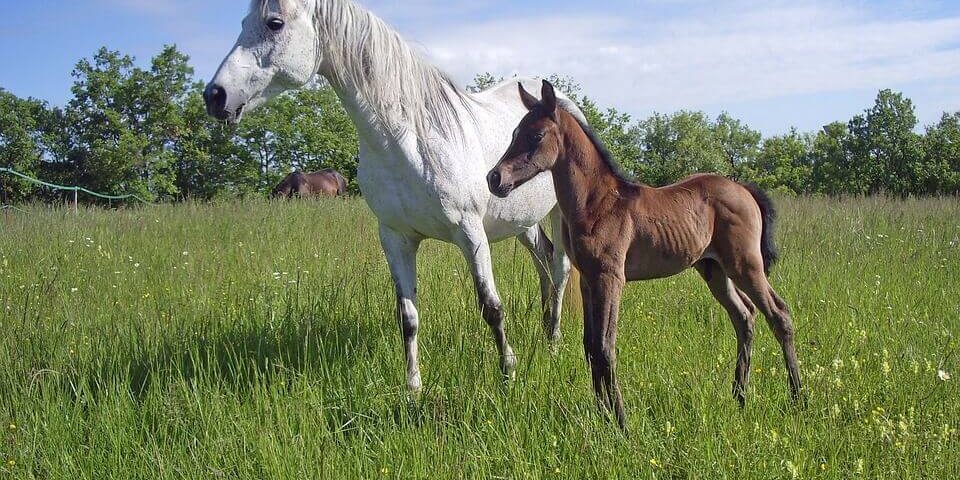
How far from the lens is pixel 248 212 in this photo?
10008 millimetres

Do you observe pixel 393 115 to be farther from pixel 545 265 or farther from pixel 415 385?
pixel 545 265

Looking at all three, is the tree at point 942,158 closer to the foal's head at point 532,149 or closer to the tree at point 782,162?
the tree at point 782,162

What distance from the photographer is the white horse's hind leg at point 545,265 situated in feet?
16.0

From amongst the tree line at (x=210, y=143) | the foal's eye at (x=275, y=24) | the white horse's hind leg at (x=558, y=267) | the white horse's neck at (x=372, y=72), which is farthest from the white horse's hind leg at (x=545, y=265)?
the tree line at (x=210, y=143)

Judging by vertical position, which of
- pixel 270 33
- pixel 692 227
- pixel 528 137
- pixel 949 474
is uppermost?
pixel 270 33

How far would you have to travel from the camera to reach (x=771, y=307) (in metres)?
3.15

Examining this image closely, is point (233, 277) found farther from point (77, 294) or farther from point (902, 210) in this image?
point (902, 210)

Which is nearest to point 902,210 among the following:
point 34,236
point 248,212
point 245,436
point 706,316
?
point 706,316

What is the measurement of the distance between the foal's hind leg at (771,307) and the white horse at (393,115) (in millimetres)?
898

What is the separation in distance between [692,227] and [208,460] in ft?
7.35

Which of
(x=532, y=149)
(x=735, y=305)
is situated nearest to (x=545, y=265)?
(x=735, y=305)

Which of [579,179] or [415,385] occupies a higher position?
[579,179]

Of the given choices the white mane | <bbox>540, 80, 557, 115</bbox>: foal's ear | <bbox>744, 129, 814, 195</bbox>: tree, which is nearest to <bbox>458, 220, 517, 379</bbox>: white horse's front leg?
the white mane

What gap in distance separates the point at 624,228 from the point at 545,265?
7.19 feet
